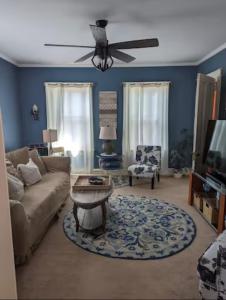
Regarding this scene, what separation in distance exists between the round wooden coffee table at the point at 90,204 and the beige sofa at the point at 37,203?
35 cm

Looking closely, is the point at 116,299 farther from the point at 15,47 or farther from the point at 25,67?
the point at 25,67

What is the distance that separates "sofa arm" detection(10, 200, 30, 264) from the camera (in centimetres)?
206

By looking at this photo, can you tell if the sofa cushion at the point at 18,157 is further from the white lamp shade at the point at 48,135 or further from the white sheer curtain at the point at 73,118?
the white sheer curtain at the point at 73,118

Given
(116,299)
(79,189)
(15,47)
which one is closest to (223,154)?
(79,189)

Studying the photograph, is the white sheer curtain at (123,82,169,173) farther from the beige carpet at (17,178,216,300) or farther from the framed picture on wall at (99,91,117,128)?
the beige carpet at (17,178,216,300)

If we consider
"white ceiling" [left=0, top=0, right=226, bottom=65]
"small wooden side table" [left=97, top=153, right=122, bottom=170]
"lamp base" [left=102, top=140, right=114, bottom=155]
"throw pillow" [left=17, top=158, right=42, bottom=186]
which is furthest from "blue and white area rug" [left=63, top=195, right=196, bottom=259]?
"white ceiling" [left=0, top=0, right=226, bottom=65]

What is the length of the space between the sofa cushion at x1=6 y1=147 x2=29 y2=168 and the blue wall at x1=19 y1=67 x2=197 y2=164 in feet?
5.89

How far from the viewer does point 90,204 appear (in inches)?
98.4

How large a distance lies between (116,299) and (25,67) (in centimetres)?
489

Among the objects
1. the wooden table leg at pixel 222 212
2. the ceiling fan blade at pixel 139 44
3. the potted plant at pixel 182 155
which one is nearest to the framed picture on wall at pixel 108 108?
the potted plant at pixel 182 155

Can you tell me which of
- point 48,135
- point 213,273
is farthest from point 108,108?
point 213,273

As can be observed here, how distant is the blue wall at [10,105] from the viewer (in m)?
4.29

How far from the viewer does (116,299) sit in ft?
5.71

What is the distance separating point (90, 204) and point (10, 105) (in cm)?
→ 321
